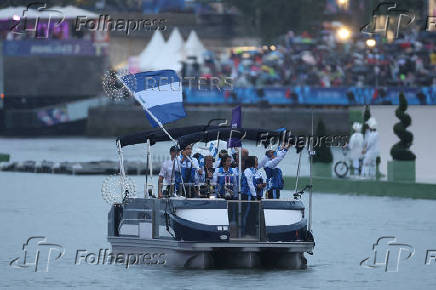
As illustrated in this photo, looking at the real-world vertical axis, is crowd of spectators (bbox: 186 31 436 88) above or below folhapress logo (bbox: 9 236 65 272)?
above

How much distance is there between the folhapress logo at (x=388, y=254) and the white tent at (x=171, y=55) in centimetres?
4809

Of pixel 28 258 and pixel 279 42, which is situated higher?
pixel 279 42

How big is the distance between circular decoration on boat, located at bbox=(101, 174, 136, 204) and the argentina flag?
1369 millimetres

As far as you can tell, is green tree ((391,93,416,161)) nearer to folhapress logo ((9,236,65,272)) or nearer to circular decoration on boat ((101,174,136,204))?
folhapress logo ((9,236,65,272))

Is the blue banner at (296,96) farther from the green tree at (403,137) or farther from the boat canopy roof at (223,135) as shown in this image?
the boat canopy roof at (223,135)

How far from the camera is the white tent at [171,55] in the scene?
293 feet

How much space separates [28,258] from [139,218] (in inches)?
195

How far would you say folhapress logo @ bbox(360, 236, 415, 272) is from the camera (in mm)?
35906

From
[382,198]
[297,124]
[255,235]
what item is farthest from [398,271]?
Answer: [297,124]

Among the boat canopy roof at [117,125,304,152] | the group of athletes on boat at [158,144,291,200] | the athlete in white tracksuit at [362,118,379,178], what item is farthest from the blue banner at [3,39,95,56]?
the group of athletes on boat at [158,144,291,200]

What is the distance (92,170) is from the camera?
6738 cm

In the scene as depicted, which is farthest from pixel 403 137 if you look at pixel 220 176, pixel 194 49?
pixel 194 49

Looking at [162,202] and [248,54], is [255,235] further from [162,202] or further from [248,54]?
[248,54]

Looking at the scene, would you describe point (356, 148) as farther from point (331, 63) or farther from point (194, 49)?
point (194, 49)
